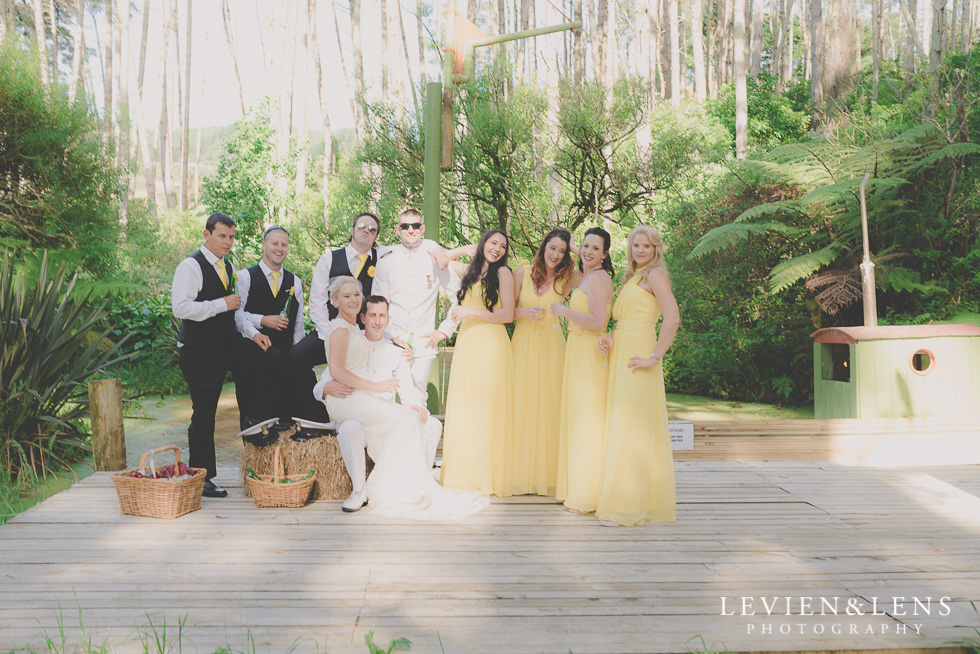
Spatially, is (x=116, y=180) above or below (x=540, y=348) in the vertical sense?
above

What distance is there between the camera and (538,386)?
5441mm

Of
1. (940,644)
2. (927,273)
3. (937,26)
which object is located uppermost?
(937,26)

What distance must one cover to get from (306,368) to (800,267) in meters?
7.05

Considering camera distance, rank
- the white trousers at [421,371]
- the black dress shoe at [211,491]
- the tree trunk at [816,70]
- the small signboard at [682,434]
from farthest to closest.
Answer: the tree trunk at [816,70]
the small signboard at [682,434]
the white trousers at [421,371]
the black dress shoe at [211,491]

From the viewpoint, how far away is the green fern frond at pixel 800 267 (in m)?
9.92

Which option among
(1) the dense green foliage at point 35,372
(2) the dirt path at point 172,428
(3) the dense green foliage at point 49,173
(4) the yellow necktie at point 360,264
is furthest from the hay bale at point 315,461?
(3) the dense green foliage at point 49,173

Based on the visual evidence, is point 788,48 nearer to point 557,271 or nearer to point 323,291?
point 557,271

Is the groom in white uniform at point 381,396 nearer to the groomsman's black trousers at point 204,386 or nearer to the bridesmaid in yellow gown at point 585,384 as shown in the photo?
the groomsman's black trousers at point 204,386

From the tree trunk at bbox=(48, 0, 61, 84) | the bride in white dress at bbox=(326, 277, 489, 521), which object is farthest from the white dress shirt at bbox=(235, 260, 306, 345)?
the tree trunk at bbox=(48, 0, 61, 84)

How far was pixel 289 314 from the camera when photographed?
5.96 metres

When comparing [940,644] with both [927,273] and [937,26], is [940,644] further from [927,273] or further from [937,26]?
[937,26]

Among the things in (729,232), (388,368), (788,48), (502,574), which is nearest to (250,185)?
(729,232)

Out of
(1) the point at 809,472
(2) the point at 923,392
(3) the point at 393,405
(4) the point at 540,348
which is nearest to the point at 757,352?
(2) the point at 923,392

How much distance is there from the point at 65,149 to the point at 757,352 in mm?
11948
